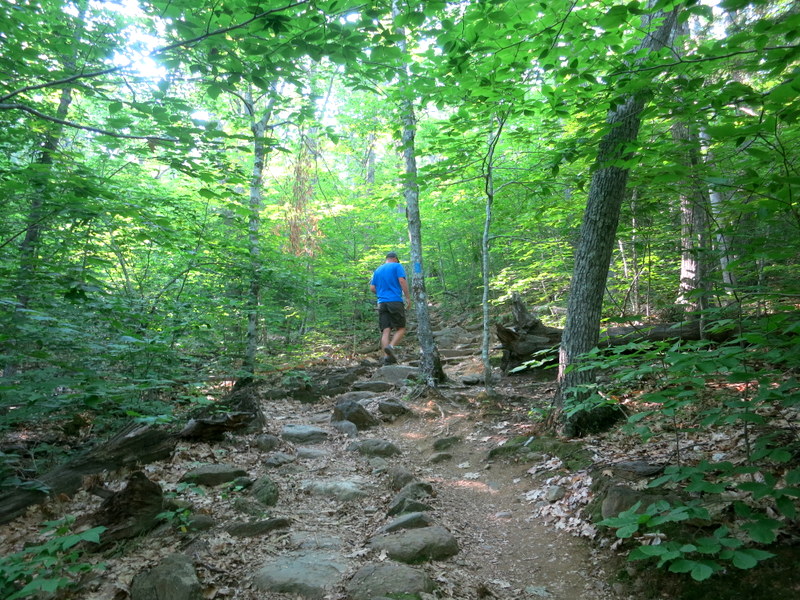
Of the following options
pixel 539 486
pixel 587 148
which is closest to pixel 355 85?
pixel 587 148

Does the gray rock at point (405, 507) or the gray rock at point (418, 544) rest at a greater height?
the gray rock at point (405, 507)

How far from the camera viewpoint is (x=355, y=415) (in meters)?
7.49

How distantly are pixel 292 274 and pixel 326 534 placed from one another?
5599mm

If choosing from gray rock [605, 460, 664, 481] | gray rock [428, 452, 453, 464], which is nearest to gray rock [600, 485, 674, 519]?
gray rock [605, 460, 664, 481]

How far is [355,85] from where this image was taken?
430 centimetres

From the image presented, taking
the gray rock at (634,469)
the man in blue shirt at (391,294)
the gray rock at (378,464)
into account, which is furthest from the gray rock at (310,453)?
the man in blue shirt at (391,294)

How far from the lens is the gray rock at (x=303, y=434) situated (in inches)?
265

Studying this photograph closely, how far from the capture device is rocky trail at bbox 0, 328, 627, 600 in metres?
3.12

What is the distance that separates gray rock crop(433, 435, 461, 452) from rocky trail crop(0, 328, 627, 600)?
16mm

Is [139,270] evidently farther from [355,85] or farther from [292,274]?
[355,85]

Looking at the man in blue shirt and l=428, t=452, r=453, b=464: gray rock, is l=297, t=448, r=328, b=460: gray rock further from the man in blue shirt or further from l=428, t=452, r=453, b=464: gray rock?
the man in blue shirt

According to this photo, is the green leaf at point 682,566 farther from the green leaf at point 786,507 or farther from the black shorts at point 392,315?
the black shorts at point 392,315

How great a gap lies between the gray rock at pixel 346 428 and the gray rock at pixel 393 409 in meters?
0.77

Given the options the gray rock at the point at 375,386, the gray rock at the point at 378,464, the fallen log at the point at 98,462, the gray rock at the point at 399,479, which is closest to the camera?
the fallen log at the point at 98,462
